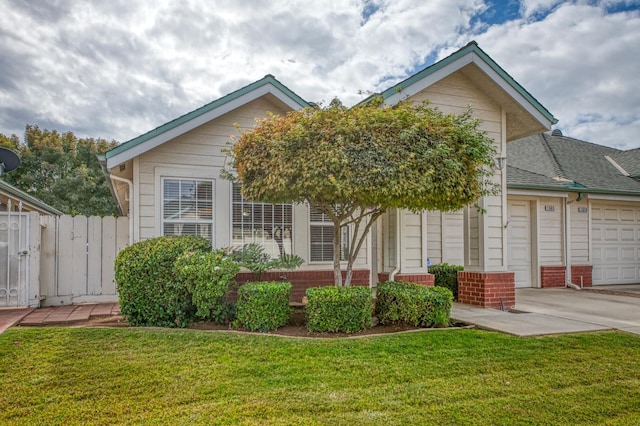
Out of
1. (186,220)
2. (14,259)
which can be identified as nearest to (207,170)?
(186,220)

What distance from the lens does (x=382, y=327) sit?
20.1ft

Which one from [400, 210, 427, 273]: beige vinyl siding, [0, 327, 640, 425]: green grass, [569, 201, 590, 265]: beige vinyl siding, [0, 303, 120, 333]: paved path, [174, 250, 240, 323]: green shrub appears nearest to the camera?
[0, 327, 640, 425]: green grass

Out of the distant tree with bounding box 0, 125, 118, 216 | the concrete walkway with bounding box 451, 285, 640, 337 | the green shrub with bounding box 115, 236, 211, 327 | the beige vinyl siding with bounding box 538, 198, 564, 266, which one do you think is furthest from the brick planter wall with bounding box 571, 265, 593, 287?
the distant tree with bounding box 0, 125, 118, 216

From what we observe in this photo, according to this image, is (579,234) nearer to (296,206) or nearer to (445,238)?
(445,238)

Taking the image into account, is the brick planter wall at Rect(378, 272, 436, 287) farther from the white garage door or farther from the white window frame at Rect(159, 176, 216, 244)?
the white garage door

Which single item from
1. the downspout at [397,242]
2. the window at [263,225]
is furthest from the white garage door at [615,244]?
the window at [263,225]

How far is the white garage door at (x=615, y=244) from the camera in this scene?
12.2 metres

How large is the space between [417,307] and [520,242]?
22.5 feet

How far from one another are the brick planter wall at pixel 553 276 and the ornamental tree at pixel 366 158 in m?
6.96

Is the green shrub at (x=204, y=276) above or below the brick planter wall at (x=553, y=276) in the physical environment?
above

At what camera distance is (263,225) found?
7637 mm

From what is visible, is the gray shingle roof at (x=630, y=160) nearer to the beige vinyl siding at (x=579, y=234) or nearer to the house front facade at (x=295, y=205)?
the beige vinyl siding at (x=579, y=234)

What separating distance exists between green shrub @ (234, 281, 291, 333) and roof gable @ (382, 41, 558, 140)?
402cm

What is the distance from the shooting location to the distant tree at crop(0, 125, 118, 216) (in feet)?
73.4
